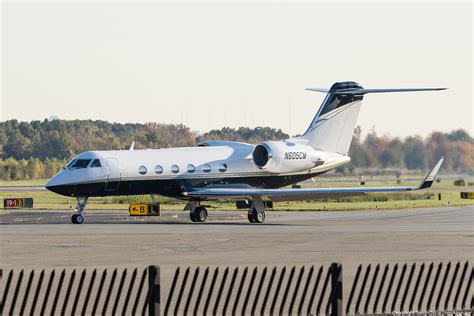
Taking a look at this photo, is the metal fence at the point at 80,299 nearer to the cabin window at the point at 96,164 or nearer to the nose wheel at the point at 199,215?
the cabin window at the point at 96,164

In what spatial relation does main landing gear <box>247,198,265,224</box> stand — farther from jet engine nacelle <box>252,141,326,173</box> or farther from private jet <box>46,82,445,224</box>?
jet engine nacelle <box>252,141,326,173</box>

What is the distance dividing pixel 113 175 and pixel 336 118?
1181cm

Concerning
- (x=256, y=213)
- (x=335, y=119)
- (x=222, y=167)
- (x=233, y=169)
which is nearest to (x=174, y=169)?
(x=222, y=167)

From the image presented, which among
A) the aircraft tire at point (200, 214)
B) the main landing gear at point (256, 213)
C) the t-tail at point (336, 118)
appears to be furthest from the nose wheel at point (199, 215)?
the t-tail at point (336, 118)

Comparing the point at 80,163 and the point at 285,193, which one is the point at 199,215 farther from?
the point at 80,163

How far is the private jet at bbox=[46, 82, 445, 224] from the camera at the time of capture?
39.7 m

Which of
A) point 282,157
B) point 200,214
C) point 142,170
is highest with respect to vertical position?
point 282,157

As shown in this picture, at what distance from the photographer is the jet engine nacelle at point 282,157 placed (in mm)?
43188

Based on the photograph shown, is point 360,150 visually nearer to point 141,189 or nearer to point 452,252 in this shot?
point 141,189

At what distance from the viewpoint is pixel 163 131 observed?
307ft

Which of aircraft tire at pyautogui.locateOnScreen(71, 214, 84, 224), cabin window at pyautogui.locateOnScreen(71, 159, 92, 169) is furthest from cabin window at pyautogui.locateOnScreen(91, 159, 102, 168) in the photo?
aircraft tire at pyautogui.locateOnScreen(71, 214, 84, 224)

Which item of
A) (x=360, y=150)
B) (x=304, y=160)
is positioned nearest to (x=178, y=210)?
(x=304, y=160)

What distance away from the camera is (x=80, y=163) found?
1571 inches

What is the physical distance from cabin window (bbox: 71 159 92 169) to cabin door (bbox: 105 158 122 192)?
84 cm
